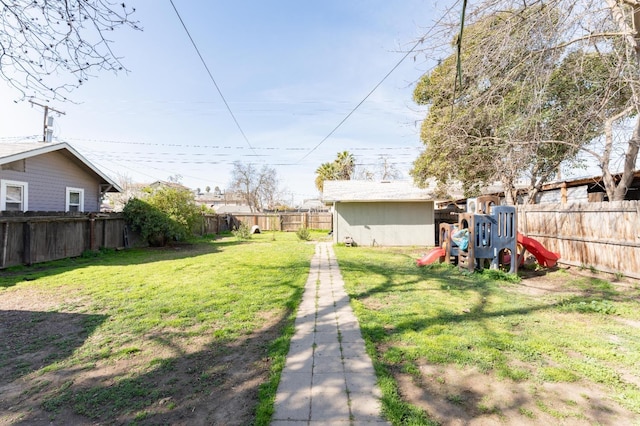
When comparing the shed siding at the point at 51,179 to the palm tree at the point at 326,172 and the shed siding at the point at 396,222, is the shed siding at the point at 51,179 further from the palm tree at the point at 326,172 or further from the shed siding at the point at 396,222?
the palm tree at the point at 326,172

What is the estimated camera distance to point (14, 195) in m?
9.32

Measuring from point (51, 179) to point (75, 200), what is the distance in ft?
4.50

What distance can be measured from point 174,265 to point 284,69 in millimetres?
8925

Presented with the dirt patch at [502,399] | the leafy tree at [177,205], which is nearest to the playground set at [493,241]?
the dirt patch at [502,399]

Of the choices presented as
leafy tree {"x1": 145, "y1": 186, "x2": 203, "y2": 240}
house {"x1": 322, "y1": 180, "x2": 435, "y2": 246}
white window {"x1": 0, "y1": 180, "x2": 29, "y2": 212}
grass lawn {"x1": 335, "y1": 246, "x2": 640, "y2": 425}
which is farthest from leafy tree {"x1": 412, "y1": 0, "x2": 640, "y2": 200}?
white window {"x1": 0, "y1": 180, "x2": 29, "y2": 212}

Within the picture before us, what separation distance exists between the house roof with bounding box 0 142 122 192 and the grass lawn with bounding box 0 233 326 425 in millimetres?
4390

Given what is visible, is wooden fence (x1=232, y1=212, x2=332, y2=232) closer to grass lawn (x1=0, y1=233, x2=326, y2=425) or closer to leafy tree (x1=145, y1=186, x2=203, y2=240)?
leafy tree (x1=145, y1=186, x2=203, y2=240)

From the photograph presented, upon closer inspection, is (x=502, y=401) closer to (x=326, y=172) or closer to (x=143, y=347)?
(x=143, y=347)

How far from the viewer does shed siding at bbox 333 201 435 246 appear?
13.6m

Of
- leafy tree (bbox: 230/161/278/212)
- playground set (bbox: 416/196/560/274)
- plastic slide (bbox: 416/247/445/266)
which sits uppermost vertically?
leafy tree (bbox: 230/161/278/212)

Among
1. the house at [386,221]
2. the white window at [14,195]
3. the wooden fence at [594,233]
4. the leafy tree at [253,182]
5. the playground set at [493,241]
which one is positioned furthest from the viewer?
the leafy tree at [253,182]

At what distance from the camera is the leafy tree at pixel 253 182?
42.2 m

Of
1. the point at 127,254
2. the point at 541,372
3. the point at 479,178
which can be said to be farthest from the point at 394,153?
the point at 541,372

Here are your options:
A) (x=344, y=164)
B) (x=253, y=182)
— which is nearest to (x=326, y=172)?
(x=344, y=164)
